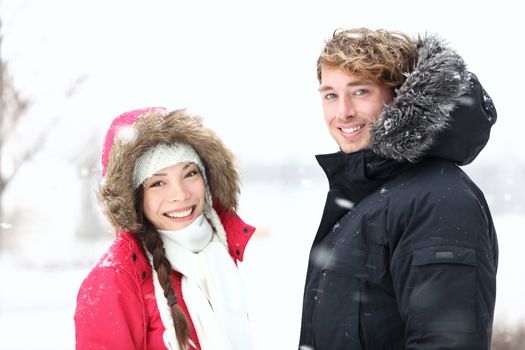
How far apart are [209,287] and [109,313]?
57cm

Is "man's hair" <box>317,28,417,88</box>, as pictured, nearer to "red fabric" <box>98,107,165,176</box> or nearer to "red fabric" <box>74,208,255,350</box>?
"red fabric" <box>98,107,165,176</box>

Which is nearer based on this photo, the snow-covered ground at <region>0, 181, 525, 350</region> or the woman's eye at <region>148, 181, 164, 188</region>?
the woman's eye at <region>148, 181, 164, 188</region>

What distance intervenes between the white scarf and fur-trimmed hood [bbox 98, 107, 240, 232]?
0.28 metres

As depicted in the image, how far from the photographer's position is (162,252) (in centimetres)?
270

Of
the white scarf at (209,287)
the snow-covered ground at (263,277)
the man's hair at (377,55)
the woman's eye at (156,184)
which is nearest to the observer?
the man's hair at (377,55)

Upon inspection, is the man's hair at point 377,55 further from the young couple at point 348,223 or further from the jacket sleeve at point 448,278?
the jacket sleeve at point 448,278

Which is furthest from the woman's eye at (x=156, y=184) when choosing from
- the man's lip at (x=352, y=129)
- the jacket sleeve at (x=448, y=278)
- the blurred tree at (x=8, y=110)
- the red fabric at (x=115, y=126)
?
the blurred tree at (x=8, y=110)

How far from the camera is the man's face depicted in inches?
90.9

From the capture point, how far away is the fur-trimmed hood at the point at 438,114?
6.42 feet

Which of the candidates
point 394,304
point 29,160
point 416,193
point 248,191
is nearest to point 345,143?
point 416,193

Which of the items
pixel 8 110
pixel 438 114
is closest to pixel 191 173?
pixel 438 114

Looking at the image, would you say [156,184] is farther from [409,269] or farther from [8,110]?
[8,110]

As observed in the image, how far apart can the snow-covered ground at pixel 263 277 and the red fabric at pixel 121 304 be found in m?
3.56

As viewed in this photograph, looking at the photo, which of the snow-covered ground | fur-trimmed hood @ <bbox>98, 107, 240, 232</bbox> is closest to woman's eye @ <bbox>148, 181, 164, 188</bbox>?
fur-trimmed hood @ <bbox>98, 107, 240, 232</bbox>
